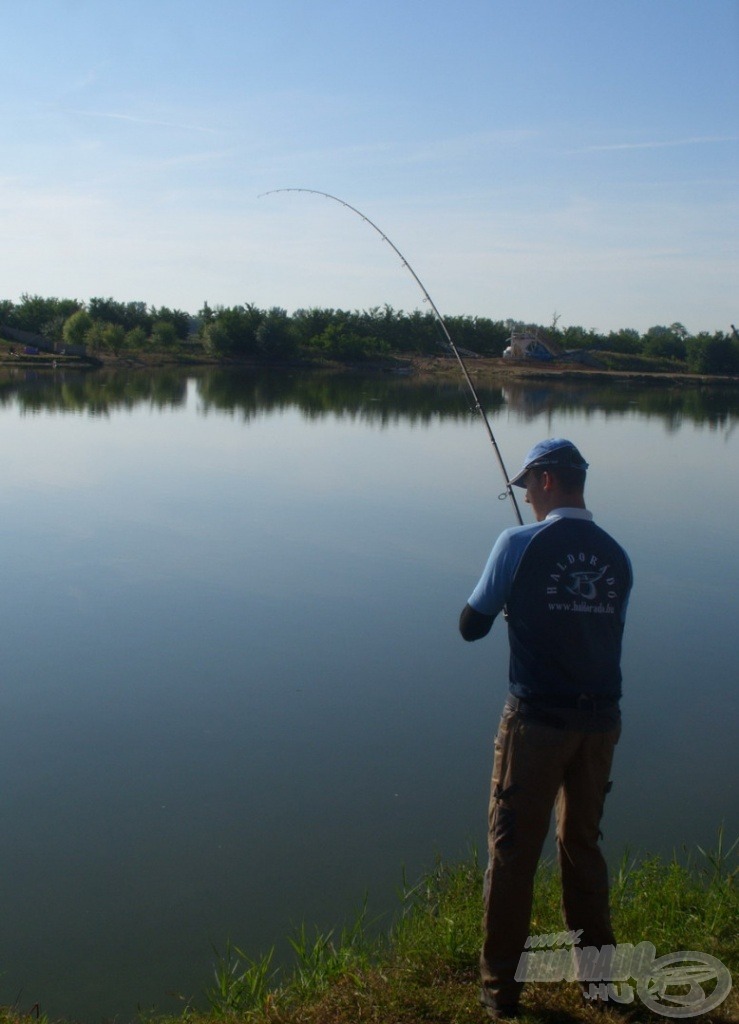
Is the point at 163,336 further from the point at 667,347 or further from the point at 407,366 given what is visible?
the point at 667,347

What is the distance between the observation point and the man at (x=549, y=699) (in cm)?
288

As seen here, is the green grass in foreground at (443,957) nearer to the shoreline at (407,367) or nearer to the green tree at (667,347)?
the shoreline at (407,367)

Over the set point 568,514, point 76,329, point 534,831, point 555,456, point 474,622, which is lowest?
point 534,831

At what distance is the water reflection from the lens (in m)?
29.3

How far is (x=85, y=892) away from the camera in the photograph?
4363 millimetres

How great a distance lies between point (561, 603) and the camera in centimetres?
288

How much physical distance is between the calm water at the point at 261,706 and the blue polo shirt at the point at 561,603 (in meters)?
2.00

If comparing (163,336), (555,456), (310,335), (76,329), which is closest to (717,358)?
(310,335)

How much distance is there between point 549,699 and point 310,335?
64211 mm

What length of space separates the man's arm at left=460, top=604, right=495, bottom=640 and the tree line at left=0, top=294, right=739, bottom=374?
54.7 meters

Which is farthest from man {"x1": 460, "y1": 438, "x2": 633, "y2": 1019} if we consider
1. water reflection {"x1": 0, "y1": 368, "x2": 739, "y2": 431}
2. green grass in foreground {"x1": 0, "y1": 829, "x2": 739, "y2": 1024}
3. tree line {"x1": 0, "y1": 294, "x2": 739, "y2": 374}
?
tree line {"x1": 0, "y1": 294, "x2": 739, "y2": 374}

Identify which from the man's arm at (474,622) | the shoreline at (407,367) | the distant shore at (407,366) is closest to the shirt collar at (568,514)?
the man's arm at (474,622)

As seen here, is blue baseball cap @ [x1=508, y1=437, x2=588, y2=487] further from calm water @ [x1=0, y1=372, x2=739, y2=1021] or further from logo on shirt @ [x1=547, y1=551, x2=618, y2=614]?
calm water @ [x1=0, y1=372, x2=739, y2=1021]

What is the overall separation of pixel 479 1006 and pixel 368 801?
226cm
